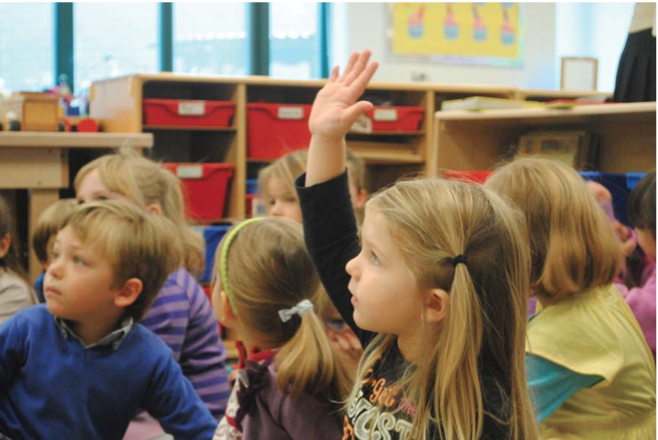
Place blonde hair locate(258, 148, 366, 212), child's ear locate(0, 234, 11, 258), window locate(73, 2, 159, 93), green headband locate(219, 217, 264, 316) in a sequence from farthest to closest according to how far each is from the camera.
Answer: window locate(73, 2, 159, 93), blonde hair locate(258, 148, 366, 212), child's ear locate(0, 234, 11, 258), green headband locate(219, 217, 264, 316)

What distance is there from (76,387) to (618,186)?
1963mm

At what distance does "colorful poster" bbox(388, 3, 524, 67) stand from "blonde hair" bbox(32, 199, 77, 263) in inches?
153

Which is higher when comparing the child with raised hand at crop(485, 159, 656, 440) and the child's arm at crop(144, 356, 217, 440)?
the child with raised hand at crop(485, 159, 656, 440)

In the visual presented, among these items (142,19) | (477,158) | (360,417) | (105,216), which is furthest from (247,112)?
(360,417)

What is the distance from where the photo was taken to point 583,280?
1.41 m

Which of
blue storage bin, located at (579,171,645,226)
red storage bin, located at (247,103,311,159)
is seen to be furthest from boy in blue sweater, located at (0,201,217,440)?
red storage bin, located at (247,103,311,159)

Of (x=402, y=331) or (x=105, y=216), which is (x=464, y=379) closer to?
(x=402, y=331)

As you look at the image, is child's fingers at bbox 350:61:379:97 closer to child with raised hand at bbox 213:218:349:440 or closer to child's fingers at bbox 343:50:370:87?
child's fingers at bbox 343:50:370:87

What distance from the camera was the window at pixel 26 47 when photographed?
5180 millimetres

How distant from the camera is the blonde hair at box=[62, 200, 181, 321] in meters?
1.58

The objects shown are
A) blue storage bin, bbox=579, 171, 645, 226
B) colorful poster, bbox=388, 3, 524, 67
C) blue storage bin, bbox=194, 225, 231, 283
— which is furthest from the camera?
colorful poster, bbox=388, 3, 524, 67

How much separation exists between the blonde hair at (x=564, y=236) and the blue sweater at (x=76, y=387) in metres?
0.70

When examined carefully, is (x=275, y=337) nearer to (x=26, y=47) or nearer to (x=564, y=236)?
(x=564, y=236)

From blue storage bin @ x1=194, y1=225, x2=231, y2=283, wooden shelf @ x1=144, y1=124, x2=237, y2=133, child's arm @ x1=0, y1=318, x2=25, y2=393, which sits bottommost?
blue storage bin @ x1=194, y1=225, x2=231, y2=283
